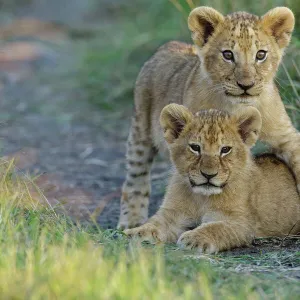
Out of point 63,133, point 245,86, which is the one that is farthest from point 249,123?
point 63,133

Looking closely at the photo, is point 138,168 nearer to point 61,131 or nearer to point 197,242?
point 197,242

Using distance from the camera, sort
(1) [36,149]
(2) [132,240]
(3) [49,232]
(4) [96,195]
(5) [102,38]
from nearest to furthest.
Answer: (3) [49,232]
(2) [132,240]
(4) [96,195]
(1) [36,149]
(5) [102,38]

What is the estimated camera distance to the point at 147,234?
18.4 ft

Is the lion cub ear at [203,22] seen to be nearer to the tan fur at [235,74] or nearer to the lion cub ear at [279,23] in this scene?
the tan fur at [235,74]

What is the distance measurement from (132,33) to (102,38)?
1491 mm

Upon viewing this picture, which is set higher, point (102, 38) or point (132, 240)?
point (102, 38)

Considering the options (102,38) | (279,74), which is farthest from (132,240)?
(102,38)

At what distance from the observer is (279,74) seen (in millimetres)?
8023

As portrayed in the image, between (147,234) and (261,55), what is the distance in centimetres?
138

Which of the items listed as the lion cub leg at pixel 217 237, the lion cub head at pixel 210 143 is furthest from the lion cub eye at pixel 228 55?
the lion cub leg at pixel 217 237

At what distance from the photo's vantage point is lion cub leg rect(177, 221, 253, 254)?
17.6ft

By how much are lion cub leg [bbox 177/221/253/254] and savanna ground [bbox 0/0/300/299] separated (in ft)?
0.22

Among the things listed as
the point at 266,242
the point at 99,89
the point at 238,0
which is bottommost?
the point at 266,242

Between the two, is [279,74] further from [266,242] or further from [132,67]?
[132,67]
